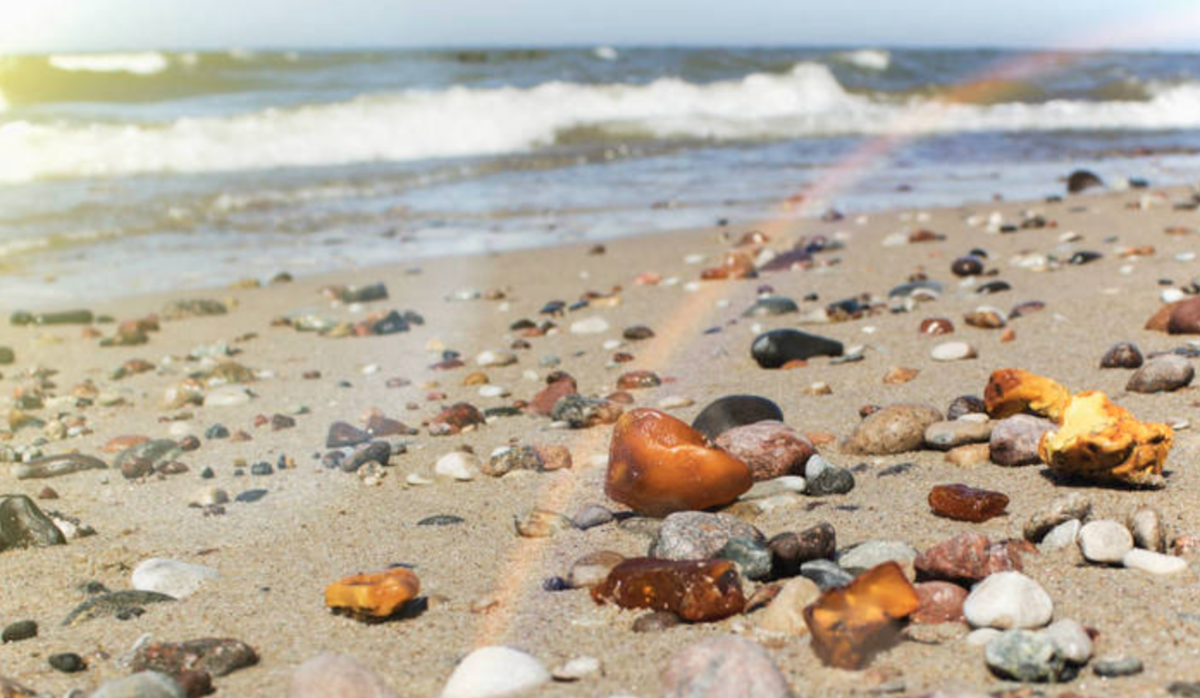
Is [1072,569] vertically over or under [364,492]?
over

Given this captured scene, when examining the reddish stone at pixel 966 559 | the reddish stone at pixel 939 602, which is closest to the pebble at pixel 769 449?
the reddish stone at pixel 966 559

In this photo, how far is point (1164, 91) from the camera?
2061cm

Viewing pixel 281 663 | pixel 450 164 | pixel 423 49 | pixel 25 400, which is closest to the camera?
pixel 281 663

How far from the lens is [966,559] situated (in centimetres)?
185

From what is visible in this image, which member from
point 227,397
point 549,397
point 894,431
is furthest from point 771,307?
point 227,397

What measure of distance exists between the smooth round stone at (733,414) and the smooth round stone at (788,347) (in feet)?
2.78

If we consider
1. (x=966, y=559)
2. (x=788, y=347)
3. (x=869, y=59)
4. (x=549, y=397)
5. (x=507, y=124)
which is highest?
(x=869, y=59)

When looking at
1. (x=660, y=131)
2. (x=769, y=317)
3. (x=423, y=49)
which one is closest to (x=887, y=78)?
(x=660, y=131)

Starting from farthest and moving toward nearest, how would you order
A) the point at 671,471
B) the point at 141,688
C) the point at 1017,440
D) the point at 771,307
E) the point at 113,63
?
1. the point at 113,63
2. the point at 771,307
3. the point at 1017,440
4. the point at 671,471
5. the point at 141,688

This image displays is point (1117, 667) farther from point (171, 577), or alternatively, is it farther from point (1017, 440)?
point (171, 577)

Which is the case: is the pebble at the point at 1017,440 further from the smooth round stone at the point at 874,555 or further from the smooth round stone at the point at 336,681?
the smooth round stone at the point at 336,681

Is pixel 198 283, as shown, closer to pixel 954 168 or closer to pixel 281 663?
pixel 281 663

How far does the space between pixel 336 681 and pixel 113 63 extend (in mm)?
25386

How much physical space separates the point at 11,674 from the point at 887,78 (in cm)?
2440
